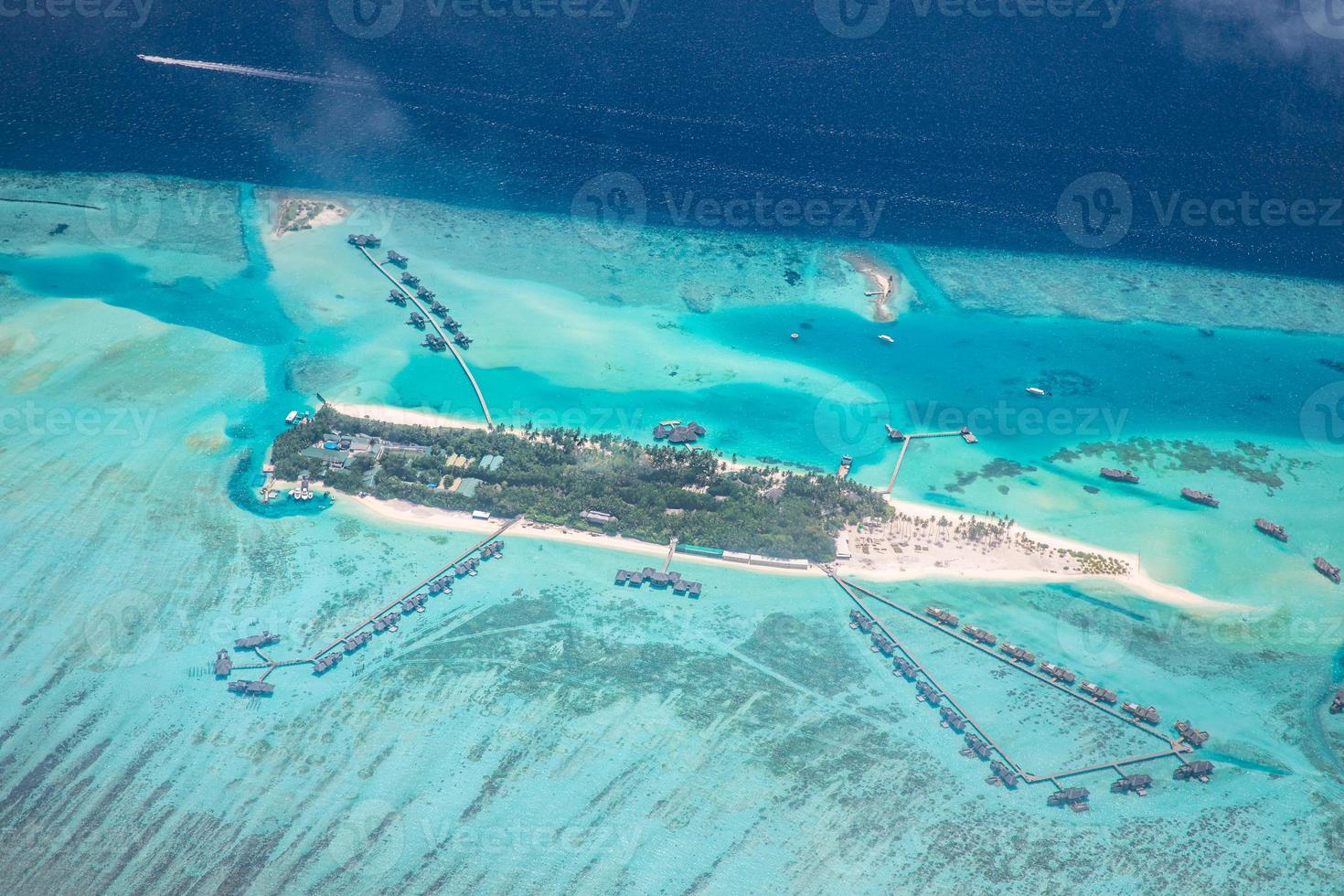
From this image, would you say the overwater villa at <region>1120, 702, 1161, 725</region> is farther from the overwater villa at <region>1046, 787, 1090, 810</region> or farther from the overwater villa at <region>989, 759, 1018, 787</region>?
the overwater villa at <region>989, 759, 1018, 787</region>

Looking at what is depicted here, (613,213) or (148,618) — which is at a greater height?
(613,213)

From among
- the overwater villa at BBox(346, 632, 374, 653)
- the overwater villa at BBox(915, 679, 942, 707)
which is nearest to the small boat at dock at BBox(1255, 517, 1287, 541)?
the overwater villa at BBox(915, 679, 942, 707)

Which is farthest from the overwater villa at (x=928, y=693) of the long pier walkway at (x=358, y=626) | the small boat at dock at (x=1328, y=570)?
the small boat at dock at (x=1328, y=570)

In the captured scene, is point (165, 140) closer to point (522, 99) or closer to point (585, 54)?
point (522, 99)

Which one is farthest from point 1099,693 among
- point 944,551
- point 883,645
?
point 944,551

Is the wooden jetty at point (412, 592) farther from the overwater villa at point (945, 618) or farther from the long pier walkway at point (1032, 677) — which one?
the overwater villa at point (945, 618)

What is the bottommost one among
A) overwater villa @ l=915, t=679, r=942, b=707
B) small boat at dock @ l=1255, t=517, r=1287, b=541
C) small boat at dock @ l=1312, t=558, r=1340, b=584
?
overwater villa @ l=915, t=679, r=942, b=707

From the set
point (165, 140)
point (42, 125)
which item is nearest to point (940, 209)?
point (165, 140)
